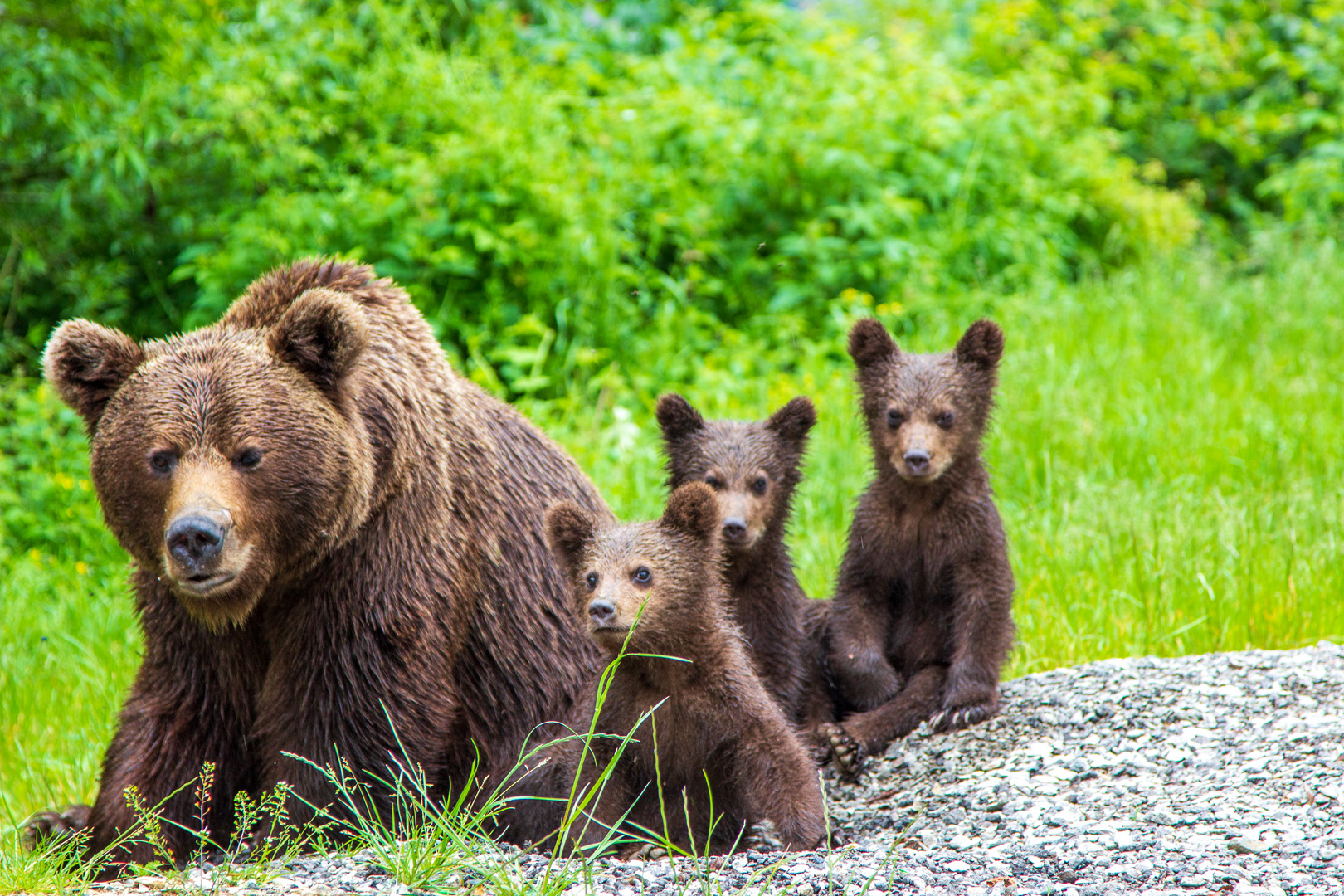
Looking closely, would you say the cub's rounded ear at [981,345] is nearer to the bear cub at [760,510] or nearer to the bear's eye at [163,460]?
the bear cub at [760,510]

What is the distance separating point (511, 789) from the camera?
4598 millimetres

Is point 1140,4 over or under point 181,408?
over

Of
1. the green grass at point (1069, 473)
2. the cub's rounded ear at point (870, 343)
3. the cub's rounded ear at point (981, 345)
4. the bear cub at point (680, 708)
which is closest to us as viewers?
the bear cub at point (680, 708)

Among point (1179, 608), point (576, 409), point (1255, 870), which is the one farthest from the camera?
point (576, 409)

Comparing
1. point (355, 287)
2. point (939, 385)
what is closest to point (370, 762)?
point (355, 287)

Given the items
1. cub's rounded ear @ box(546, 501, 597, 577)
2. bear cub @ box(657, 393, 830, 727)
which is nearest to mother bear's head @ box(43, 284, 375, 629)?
cub's rounded ear @ box(546, 501, 597, 577)

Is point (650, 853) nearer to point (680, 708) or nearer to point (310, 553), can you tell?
point (680, 708)

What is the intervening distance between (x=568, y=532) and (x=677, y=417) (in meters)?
1.24

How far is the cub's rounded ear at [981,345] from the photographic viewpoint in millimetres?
5410

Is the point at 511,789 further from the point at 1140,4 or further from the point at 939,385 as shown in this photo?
the point at 1140,4

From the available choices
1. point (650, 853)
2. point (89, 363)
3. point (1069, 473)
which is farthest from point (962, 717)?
point (89, 363)

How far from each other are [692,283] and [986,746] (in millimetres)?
6331

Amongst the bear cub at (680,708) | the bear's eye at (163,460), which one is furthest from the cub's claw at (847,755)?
the bear's eye at (163,460)

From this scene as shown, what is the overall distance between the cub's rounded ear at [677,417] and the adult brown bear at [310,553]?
76cm
